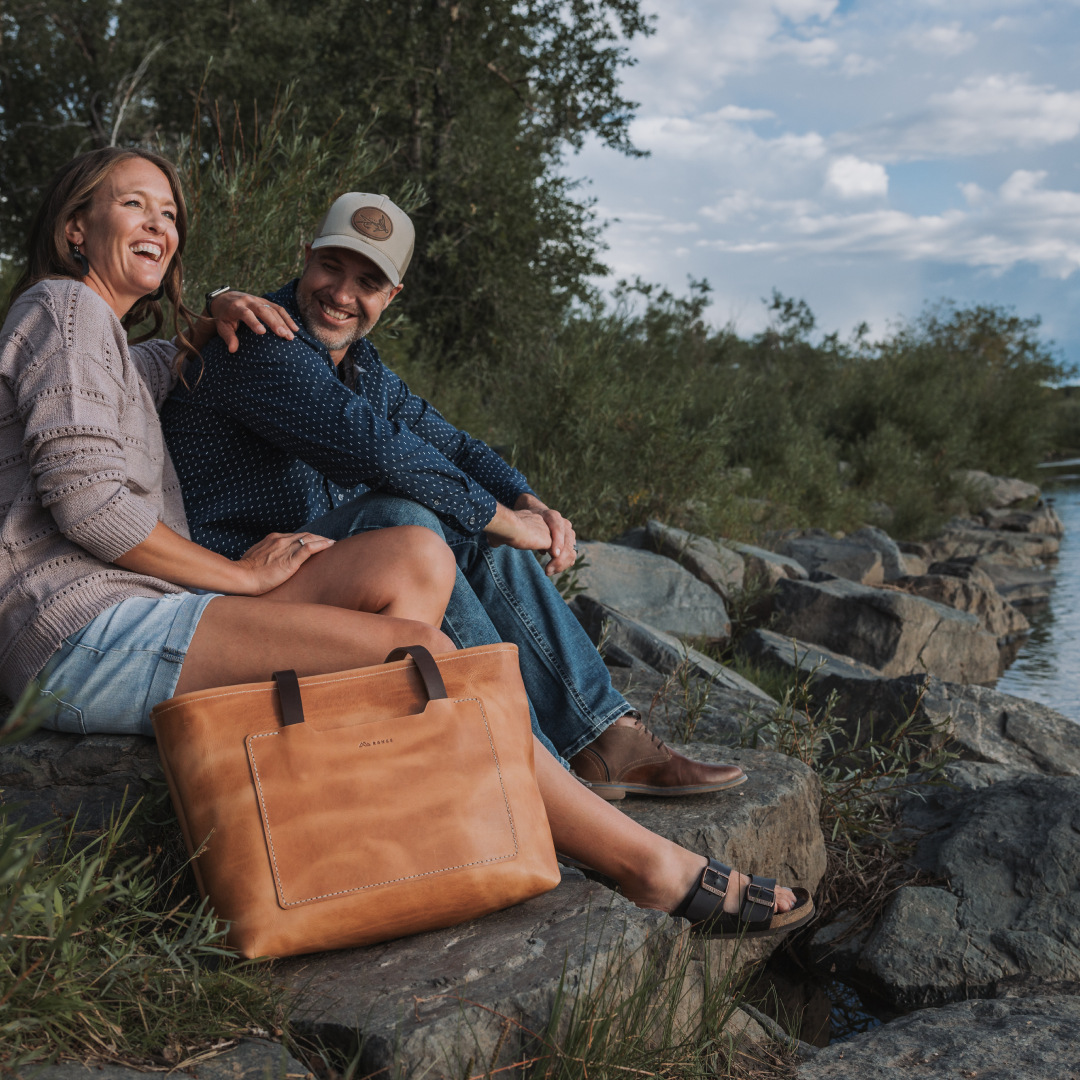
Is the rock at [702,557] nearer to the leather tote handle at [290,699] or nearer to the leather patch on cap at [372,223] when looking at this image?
the leather patch on cap at [372,223]

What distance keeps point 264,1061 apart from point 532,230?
10.9 meters

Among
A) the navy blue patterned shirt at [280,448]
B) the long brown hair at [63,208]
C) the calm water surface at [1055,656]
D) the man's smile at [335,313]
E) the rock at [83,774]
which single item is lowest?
the calm water surface at [1055,656]

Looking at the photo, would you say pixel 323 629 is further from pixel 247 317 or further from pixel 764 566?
pixel 764 566

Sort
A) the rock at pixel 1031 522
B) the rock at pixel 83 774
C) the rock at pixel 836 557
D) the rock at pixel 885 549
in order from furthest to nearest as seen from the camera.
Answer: the rock at pixel 1031 522 < the rock at pixel 885 549 < the rock at pixel 836 557 < the rock at pixel 83 774

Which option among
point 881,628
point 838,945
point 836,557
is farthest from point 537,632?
point 836,557

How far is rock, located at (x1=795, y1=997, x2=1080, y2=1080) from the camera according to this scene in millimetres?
1949

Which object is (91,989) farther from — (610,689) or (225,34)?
(225,34)

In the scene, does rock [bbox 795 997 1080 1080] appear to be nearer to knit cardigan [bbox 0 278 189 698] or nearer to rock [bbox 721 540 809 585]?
knit cardigan [bbox 0 278 189 698]

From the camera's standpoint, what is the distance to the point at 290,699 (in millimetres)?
1791

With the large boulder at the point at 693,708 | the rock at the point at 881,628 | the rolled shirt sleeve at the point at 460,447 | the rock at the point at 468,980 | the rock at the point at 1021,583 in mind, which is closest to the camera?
the rock at the point at 468,980

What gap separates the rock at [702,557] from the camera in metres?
6.78

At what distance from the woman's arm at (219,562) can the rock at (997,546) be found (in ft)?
38.8

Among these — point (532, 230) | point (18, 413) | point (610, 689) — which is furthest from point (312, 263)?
point (532, 230)

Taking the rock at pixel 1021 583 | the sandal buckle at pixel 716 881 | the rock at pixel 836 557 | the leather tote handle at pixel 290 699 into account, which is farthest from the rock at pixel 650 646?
the rock at pixel 1021 583
